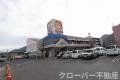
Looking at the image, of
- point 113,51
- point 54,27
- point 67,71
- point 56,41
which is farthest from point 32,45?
point 67,71

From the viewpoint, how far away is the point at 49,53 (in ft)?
225

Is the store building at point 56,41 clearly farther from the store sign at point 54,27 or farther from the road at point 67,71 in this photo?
the road at point 67,71

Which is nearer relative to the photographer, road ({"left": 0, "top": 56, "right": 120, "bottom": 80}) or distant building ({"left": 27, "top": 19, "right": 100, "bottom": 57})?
road ({"left": 0, "top": 56, "right": 120, "bottom": 80})

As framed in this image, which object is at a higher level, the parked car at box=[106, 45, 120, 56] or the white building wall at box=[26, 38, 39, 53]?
the white building wall at box=[26, 38, 39, 53]

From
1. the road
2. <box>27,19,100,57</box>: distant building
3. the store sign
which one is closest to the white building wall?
<box>27,19,100,57</box>: distant building

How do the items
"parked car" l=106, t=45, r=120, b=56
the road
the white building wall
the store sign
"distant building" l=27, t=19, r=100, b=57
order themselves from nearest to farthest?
the road
"parked car" l=106, t=45, r=120, b=56
"distant building" l=27, t=19, r=100, b=57
the store sign
the white building wall

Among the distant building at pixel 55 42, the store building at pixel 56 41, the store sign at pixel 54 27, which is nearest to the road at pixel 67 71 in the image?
the store building at pixel 56 41

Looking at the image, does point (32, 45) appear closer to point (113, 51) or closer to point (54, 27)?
point (54, 27)

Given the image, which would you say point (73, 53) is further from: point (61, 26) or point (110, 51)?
point (61, 26)

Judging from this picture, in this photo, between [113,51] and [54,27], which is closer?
[113,51]

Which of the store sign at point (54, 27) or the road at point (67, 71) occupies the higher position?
the store sign at point (54, 27)

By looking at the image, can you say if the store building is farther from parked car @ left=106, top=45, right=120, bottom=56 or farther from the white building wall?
parked car @ left=106, top=45, right=120, bottom=56

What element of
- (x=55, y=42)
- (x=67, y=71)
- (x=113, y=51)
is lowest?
(x=67, y=71)

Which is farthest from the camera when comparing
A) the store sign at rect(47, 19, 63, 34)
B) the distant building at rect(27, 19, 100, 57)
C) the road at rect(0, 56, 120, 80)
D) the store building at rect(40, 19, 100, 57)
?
the store sign at rect(47, 19, 63, 34)
